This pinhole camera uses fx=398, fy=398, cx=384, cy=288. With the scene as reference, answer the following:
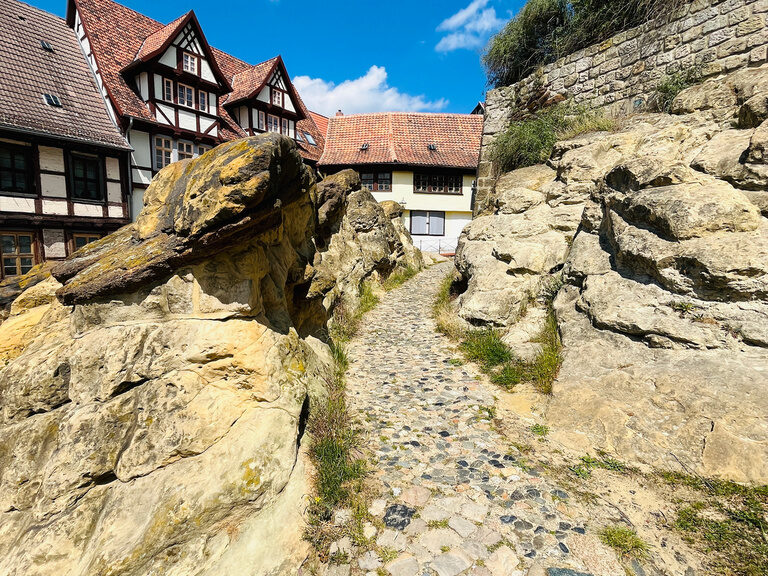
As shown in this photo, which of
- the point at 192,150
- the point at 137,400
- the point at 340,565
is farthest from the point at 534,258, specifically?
the point at 192,150

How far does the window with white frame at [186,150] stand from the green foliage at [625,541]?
19.3 m

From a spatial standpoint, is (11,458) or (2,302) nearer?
(11,458)

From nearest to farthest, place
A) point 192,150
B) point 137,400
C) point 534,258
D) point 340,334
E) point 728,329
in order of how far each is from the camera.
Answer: point 137,400 → point 728,329 → point 534,258 → point 340,334 → point 192,150

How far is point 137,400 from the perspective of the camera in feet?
13.0

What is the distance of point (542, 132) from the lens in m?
10.3

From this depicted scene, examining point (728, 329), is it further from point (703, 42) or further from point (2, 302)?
point (2, 302)

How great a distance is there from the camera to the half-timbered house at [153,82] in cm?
1631

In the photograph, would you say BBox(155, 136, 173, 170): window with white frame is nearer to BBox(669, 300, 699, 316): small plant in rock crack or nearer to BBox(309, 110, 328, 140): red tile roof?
BBox(309, 110, 328, 140): red tile roof

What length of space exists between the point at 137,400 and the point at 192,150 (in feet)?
56.0

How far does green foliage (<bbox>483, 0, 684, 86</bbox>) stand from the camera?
9500mm

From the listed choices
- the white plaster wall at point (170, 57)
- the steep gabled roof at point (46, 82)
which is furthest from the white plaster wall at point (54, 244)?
the white plaster wall at point (170, 57)

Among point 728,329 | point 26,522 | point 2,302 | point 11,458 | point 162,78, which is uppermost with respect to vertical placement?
point 162,78

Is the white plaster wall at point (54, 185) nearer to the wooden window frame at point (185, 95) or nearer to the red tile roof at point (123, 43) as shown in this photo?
the red tile roof at point (123, 43)

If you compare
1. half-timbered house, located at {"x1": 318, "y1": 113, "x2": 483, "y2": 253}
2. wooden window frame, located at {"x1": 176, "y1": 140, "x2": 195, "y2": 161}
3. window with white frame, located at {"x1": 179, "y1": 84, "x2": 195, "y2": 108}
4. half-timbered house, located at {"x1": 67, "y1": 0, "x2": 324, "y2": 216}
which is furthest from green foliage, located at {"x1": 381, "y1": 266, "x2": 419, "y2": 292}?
window with white frame, located at {"x1": 179, "y1": 84, "x2": 195, "y2": 108}
